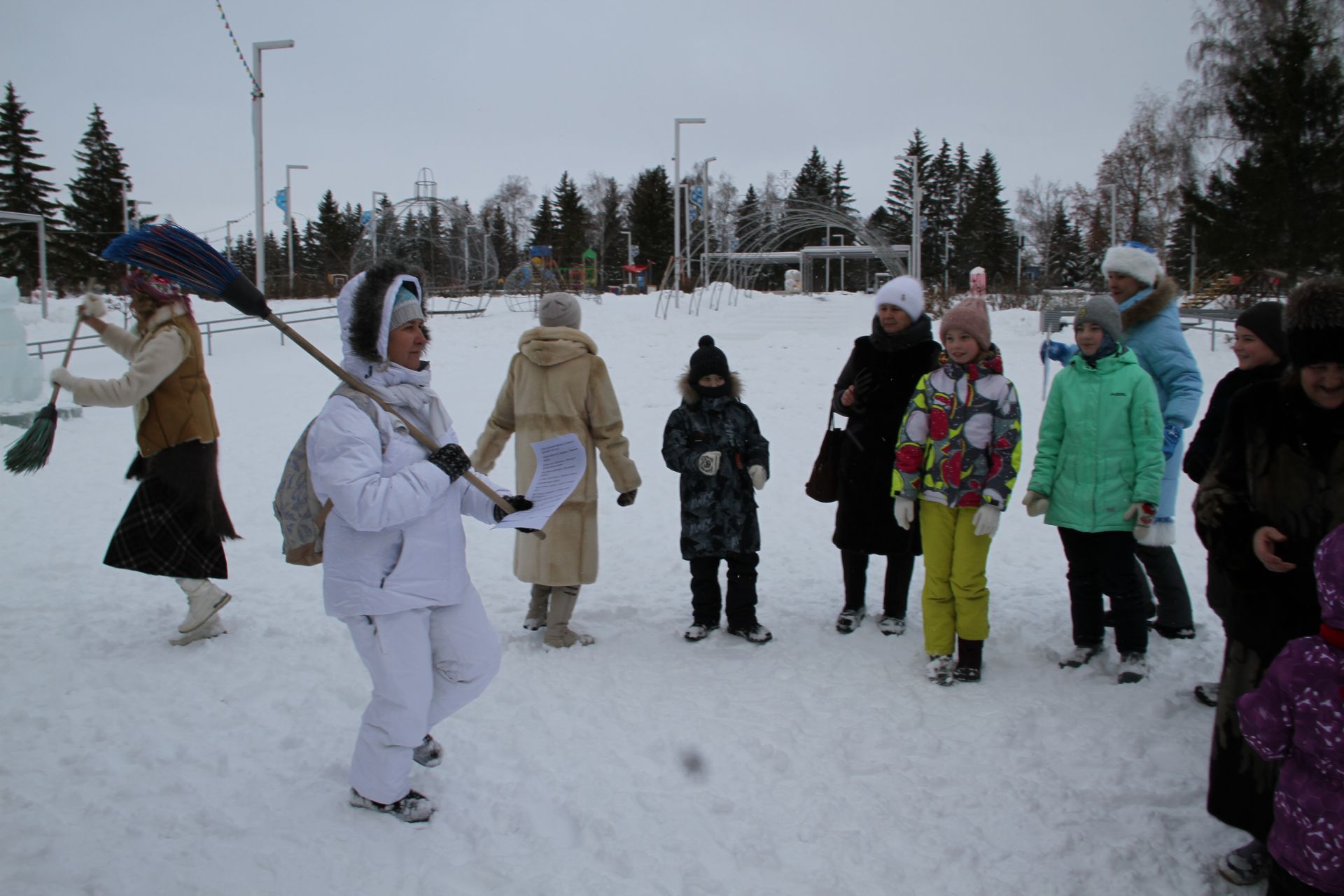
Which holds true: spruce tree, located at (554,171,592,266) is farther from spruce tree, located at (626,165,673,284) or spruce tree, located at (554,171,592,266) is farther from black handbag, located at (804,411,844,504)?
black handbag, located at (804,411,844,504)

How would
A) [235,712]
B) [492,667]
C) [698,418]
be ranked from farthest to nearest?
[698,418], [235,712], [492,667]

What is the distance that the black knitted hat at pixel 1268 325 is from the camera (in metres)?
3.60

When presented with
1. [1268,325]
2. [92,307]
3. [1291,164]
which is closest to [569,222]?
[1291,164]

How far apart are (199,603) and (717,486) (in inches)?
112

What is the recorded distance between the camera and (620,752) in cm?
360

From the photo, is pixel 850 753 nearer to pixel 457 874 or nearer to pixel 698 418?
pixel 457 874

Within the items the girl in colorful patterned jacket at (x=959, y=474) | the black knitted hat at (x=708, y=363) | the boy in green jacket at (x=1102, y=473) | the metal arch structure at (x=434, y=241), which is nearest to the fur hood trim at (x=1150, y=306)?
the boy in green jacket at (x=1102, y=473)

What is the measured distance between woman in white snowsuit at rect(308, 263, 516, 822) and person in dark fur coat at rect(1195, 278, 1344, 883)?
8.07ft

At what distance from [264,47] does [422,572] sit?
17881 millimetres

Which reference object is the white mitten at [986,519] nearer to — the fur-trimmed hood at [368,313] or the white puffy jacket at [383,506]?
the white puffy jacket at [383,506]

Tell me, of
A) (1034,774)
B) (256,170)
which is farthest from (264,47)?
(1034,774)

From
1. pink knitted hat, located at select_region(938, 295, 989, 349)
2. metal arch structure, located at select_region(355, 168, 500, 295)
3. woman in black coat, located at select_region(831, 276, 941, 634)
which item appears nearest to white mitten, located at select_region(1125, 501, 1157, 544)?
pink knitted hat, located at select_region(938, 295, 989, 349)

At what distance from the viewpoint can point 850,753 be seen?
11.8ft

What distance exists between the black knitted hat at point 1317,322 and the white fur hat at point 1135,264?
2.10 m
